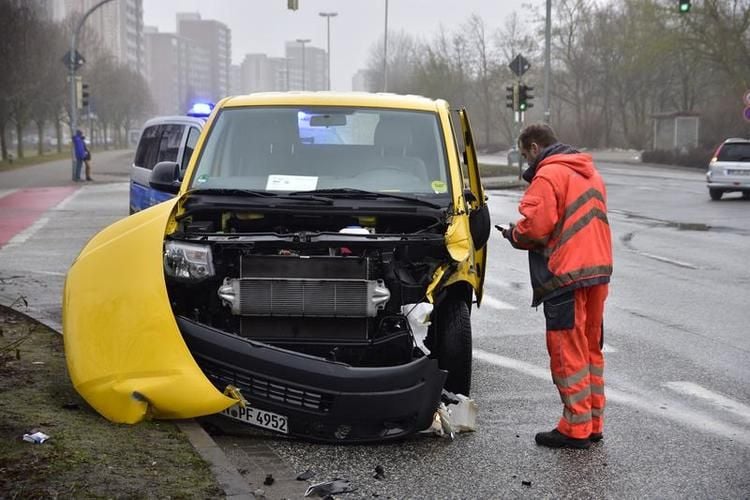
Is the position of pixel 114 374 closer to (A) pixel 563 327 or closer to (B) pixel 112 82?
(A) pixel 563 327

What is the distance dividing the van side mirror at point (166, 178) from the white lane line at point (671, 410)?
2.83 meters

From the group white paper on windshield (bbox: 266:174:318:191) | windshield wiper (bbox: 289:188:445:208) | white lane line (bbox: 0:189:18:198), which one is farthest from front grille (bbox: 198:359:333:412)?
white lane line (bbox: 0:189:18:198)

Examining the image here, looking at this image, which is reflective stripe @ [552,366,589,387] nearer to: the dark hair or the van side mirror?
the dark hair

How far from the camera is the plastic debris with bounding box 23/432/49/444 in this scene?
201 inches

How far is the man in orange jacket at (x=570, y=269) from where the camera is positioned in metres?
5.67

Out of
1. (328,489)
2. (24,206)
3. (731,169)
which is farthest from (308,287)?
(731,169)

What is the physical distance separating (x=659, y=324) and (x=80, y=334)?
5.95m

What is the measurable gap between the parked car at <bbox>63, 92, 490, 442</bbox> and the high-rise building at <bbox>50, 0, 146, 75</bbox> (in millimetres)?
159472

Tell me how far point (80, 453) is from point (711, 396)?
420cm

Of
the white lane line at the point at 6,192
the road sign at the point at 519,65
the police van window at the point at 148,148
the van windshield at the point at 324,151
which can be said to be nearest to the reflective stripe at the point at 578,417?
the van windshield at the point at 324,151

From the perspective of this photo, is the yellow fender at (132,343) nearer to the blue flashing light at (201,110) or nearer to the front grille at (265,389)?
the front grille at (265,389)

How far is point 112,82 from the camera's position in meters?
88.3

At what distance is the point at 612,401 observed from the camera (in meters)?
6.86

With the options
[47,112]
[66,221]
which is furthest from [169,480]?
[47,112]
